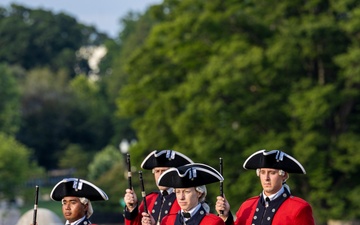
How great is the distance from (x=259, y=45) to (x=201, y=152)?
5.61 metres

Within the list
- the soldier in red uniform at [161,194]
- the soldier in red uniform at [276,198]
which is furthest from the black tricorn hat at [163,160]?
the soldier in red uniform at [276,198]

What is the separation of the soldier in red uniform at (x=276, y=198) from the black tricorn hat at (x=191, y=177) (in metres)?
0.62

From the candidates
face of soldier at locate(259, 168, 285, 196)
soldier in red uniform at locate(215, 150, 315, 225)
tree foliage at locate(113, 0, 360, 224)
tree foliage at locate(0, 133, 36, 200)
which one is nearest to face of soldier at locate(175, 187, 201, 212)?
soldier in red uniform at locate(215, 150, 315, 225)

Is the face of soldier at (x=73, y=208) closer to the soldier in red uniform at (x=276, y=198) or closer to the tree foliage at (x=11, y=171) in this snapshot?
the soldier in red uniform at (x=276, y=198)

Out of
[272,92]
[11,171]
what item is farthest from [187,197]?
[11,171]

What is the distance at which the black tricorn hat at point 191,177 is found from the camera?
→ 47.8ft

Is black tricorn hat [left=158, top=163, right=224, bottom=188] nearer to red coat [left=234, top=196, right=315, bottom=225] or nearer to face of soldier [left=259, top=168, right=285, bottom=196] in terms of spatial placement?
face of soldier [left=259, top=168, right=285, bottom=196]

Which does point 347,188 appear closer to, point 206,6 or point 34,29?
point 206,6

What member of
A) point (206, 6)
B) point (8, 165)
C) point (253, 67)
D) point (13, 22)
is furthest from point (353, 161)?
point (13, 22)

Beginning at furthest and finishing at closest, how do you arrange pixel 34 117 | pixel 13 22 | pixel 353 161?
pixel 13 22 → pixel 34 117 → pixel 353 161

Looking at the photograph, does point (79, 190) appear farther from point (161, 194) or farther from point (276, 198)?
point (161, 194)

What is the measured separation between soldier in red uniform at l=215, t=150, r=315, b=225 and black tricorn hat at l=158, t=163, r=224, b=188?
24.6 inches

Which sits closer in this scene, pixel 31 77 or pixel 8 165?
pixel 8 165

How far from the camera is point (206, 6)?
59094 millimetres
